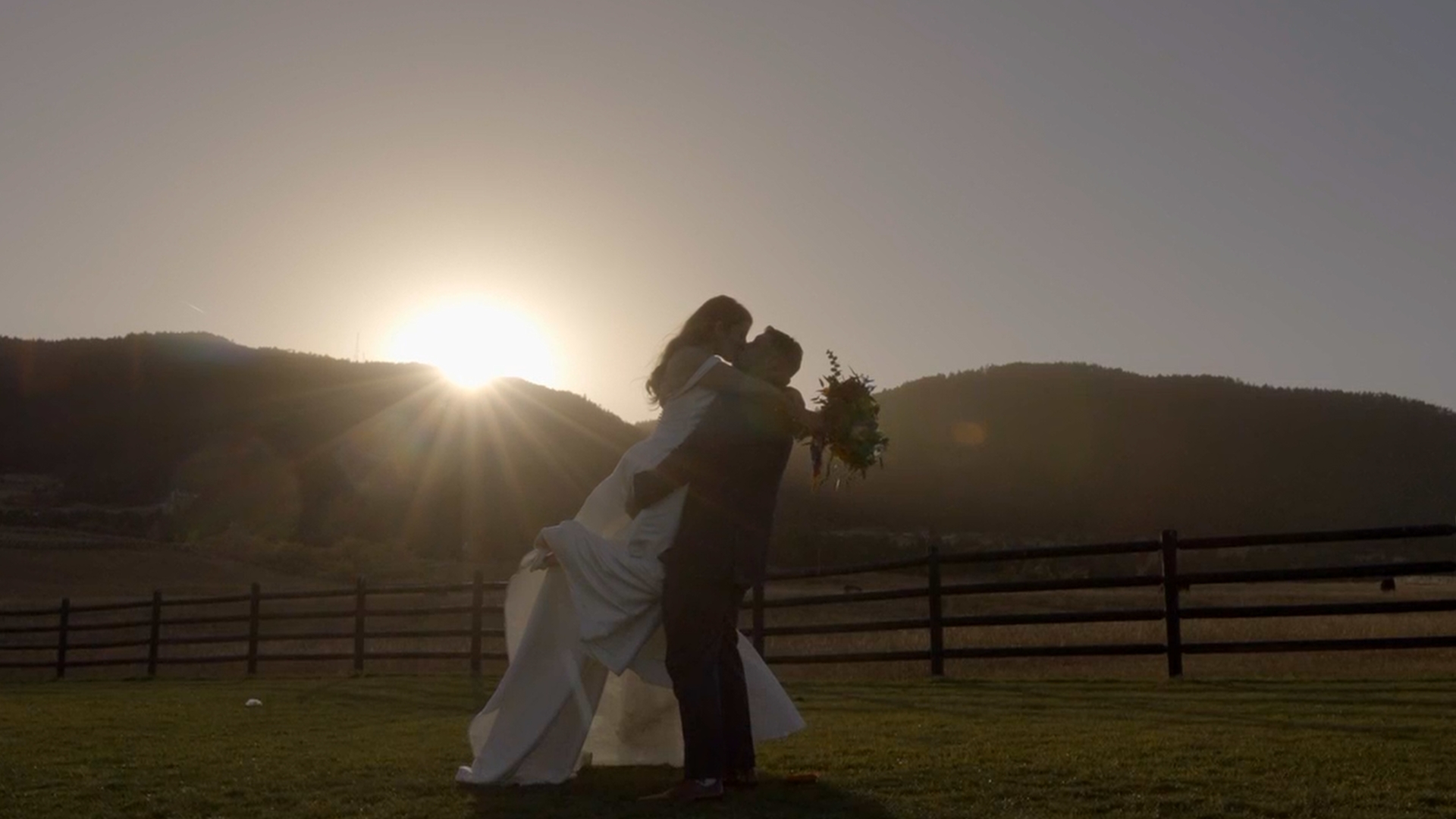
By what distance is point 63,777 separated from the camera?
6.17 meters

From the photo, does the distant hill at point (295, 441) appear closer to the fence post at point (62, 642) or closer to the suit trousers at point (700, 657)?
A: the fence post at point (62, 642)

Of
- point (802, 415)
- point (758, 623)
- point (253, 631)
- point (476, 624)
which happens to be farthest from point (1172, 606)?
point (253, 631)

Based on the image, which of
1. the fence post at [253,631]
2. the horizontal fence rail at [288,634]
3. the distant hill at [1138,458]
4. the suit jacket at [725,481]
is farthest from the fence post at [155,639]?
the distant hill at [1138,458]

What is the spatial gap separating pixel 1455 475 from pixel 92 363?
7736 cm

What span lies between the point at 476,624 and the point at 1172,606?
827 cm

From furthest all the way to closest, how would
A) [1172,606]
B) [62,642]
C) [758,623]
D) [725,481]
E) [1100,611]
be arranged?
[62,642] → [758,623] → [1100,611] → [1172,606] → [725,481]

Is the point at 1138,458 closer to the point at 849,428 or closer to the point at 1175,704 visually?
the point at 1175,704

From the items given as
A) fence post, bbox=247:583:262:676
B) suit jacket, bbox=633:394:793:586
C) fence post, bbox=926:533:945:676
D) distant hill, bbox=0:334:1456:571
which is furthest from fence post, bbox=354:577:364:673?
distant hill, bbox=0:334:1456:571

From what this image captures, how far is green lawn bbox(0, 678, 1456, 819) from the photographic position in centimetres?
477

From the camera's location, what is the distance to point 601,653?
531cm

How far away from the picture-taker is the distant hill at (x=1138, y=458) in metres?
66.7

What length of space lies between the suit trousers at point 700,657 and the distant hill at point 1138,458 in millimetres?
53185

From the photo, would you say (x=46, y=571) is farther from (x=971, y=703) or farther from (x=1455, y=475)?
(x=1455, y=475)

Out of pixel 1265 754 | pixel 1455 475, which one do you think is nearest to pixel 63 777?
pixel 1265 754
